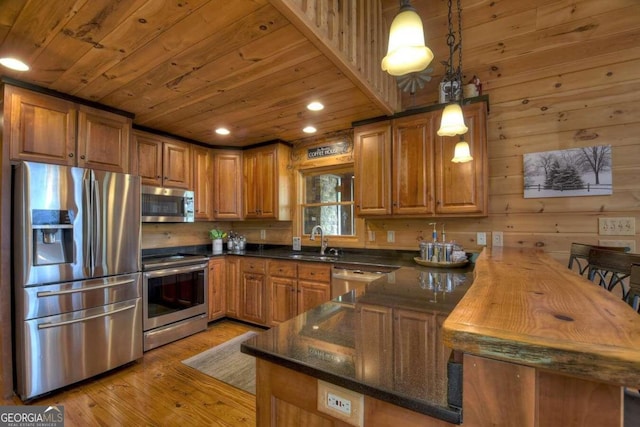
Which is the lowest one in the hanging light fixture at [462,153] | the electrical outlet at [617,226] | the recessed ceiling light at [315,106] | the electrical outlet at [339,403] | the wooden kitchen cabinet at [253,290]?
the wooden kitchen cabinet at [253,290]

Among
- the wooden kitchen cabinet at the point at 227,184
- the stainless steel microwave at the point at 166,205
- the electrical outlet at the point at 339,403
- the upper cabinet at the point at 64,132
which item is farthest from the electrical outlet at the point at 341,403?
the wooden kitchen cabinet at the point at 227,184

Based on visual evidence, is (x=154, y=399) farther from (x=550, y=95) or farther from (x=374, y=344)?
(x=550, y=95)

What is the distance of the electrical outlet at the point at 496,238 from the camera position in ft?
8.61

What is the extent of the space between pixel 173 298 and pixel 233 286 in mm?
770

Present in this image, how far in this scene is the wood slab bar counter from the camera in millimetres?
441

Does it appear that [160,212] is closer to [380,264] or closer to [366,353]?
[380,264]

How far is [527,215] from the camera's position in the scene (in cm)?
253

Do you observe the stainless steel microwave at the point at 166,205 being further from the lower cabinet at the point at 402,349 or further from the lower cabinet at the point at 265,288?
the lower cabinet at the point at 402,349

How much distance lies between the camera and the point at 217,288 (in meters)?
3.70

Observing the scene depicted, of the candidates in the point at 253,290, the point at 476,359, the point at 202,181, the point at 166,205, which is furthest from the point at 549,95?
the point at 166,205

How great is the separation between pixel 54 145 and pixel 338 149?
106 inches

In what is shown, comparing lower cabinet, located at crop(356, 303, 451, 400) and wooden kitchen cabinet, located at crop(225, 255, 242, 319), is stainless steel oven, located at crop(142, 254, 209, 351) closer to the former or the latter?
wooden kitchen cabinet, located at crop(225, 255, 242, 319)

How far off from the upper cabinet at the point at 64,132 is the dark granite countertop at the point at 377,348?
2524mm

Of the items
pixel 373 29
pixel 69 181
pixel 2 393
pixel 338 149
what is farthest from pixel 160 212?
pixel 373 29
